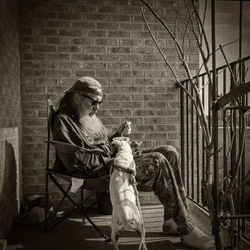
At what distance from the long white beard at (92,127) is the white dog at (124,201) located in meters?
0.75

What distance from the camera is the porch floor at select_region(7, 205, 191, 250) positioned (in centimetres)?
270

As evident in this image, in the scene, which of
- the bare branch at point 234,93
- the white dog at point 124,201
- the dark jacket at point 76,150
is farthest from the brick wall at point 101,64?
the bare branch at point 234,93

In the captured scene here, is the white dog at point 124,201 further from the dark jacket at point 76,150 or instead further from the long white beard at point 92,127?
the long white beard at point 92,127

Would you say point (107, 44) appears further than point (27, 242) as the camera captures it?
Yes

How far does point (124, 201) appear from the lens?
7.18 ft

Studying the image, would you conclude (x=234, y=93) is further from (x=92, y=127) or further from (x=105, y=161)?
(x=92, y=127)

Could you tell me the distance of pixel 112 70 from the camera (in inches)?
157

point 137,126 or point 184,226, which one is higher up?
point 137,126

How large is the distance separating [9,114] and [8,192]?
0.68 metres

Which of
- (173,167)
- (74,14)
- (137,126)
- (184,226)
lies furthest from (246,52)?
(184,226)

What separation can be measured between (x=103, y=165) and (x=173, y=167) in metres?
0.64

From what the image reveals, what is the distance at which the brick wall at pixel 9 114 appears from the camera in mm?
2801

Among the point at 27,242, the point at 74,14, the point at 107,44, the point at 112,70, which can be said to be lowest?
the point at 27,242

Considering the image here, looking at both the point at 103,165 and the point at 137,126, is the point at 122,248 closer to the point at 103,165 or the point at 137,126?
the point at 103,165
